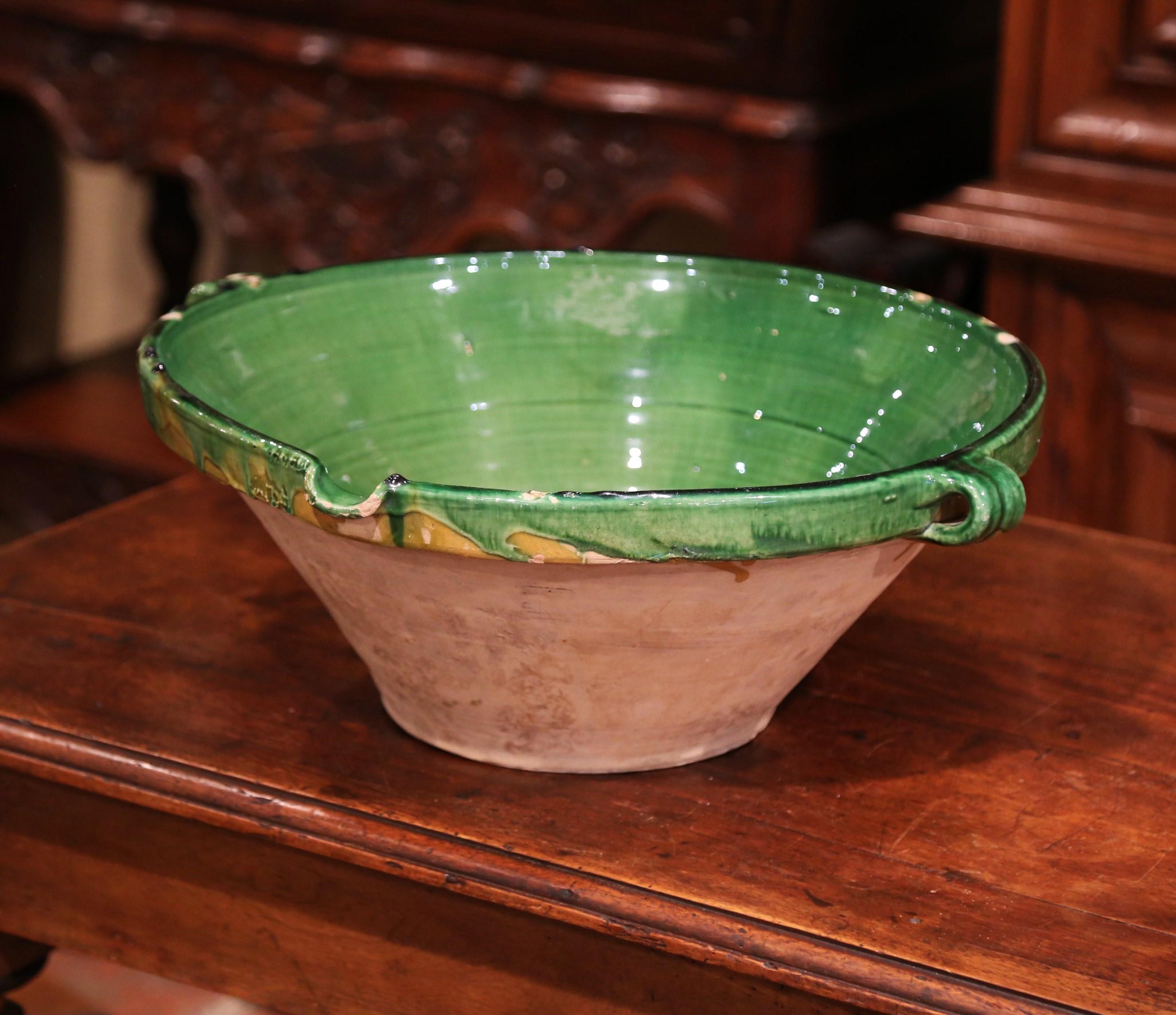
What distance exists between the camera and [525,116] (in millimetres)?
1505

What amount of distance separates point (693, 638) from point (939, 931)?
137mm

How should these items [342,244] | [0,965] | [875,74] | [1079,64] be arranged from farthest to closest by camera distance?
[342,244], [875,74], [1079,64], [0,965]

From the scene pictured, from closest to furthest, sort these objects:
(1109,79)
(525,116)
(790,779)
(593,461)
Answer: (790,779)
(593,461)
(1109,79)
(525,116)

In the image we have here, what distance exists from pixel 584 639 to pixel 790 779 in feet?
0.43

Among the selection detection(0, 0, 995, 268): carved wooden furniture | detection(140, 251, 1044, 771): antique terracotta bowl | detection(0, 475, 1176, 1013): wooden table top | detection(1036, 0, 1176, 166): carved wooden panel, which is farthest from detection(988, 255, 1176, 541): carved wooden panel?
detection(140, 251, 1044, 771): antique terracotta bowl

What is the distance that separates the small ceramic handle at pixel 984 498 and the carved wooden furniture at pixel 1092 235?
2.57 feet

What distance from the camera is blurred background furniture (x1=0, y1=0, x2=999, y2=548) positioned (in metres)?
1.40

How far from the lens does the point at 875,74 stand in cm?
145

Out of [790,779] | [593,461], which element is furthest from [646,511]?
[593,461]

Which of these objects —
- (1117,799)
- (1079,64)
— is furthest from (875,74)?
(1117,799)

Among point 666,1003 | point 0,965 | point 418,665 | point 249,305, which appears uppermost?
point 249,305

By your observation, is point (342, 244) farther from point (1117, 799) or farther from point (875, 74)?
point (1117, 799)

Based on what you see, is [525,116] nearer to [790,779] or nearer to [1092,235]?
[1092,235]

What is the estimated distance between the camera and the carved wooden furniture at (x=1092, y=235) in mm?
1248
